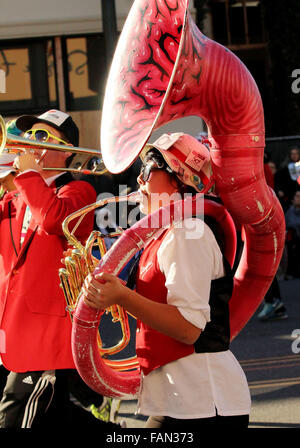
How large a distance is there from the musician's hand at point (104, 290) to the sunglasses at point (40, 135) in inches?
49.1

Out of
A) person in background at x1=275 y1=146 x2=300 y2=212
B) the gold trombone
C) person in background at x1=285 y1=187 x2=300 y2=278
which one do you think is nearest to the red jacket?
the gold trombone

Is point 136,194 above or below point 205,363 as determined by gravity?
above

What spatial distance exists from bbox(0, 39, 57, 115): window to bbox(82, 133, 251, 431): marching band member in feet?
32.3

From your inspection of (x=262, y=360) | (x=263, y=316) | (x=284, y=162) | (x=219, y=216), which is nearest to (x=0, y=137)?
(x=219, y=216)

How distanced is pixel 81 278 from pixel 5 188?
1.37m

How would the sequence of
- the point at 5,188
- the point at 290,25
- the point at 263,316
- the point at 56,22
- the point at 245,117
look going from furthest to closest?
the point at 290,25
the point at 56,22
the point at 263,316
the point at 5,188
the point at 245,117

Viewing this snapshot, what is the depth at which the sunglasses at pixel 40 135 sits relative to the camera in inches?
137

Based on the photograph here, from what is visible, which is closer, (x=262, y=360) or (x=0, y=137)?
(x=0, y=137)

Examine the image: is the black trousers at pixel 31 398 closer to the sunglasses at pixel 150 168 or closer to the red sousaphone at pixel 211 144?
the red sousaphone at pixel 211 144

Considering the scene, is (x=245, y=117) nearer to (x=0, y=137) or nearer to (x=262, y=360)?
(x=0, y=137)

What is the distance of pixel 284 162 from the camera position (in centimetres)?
1074

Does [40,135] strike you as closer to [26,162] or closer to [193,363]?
[26,162]

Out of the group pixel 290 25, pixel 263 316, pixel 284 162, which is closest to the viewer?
pixel 263 316
